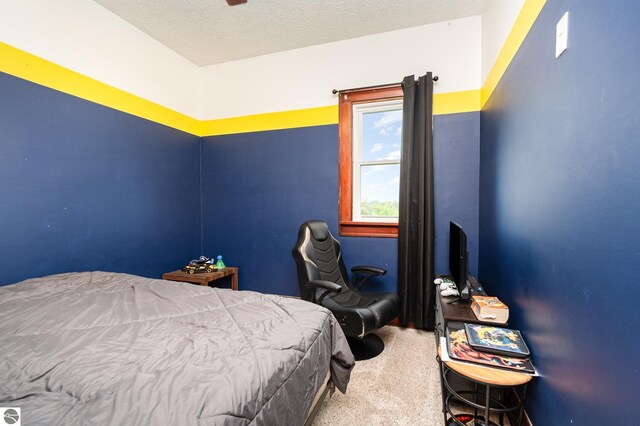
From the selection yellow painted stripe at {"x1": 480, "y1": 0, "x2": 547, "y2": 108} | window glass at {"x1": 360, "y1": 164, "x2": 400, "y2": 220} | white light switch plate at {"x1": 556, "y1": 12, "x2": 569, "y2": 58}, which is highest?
yellow painted stripe at {"x1": 480, "y1": 0, "x2": 547, "y2": 108}

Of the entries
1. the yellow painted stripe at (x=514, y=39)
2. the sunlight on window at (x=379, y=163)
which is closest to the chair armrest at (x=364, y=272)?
the sunlight on window at (x=379, y=163)

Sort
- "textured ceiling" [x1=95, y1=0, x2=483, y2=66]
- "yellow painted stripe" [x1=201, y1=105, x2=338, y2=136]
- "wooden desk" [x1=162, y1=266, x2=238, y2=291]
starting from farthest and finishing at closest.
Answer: "yellow painted stripe" [x1=201, y1=105, x2=338, y2=136], "wooden desk" [x1=162, y1=266, x2=238, y2=291], "textured ceiling" [x1=95, y1=0, x2=483, y2=66]

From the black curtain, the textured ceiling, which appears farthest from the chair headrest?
the textured ceiling

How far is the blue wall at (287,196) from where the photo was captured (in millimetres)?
2697

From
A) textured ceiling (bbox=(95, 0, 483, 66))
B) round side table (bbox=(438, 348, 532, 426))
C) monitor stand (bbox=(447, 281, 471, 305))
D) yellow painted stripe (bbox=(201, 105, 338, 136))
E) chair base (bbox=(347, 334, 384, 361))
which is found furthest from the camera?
yellow painted stripe (bbox=(201, 105, 338, 136))

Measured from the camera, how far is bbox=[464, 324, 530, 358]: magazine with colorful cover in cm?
134

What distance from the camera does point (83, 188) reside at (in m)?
2.35

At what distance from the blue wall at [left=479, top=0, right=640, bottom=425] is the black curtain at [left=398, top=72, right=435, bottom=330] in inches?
40.7

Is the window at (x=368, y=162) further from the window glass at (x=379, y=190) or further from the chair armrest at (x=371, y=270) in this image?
the chair armrest at (x=371, y=270)

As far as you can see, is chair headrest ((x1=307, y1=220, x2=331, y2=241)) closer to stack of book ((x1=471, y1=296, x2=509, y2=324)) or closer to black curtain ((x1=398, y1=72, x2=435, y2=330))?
black curtain ((x1=398, y1=72, x2=435, y2=330))

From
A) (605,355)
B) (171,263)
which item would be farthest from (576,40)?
(171,263)

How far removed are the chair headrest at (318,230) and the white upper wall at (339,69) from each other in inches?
53.7

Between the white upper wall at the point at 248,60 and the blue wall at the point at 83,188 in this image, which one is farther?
the white upper wall at the point at 248,60

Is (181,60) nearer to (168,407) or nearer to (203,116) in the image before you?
(203,116)
